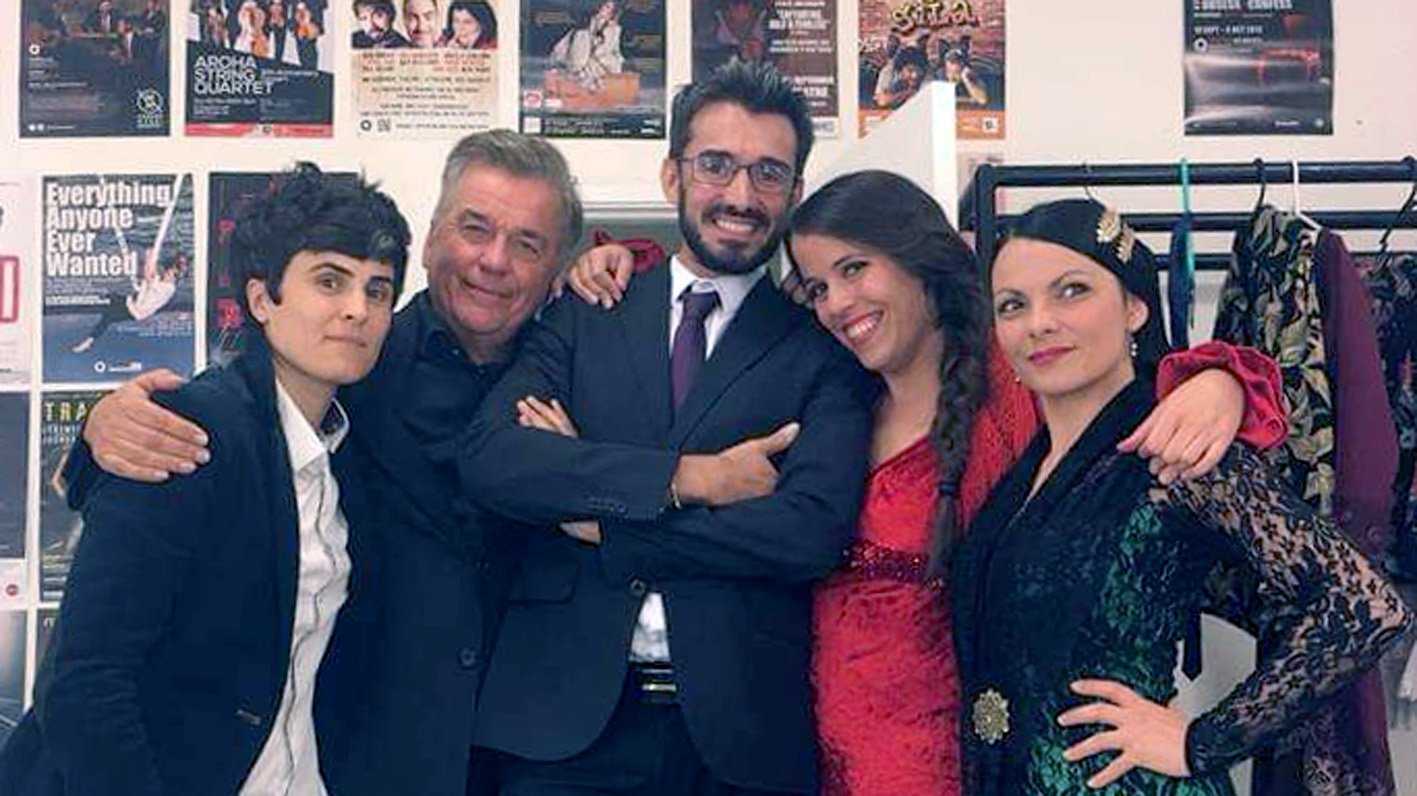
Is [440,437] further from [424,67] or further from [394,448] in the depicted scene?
[424,67]

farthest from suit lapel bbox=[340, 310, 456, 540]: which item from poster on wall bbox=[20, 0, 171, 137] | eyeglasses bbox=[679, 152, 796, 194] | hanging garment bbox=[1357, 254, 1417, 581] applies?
hanging garment bbox=[1357, 254, 1417, 581]

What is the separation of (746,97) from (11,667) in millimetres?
2097

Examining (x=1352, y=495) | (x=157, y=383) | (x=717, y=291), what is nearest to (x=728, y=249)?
(x=717, y=291)

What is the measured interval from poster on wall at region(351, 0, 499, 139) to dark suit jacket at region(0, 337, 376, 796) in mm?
1390

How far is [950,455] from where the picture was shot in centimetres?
182

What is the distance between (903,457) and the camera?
188 cm

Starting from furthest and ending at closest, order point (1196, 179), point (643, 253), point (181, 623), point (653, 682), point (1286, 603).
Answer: point (1196, 179), point (643, 253), point (653, 682), point (181, 623), point (1286, 603)

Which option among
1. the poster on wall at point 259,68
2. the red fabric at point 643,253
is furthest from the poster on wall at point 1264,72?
the poster on wall at point 259,68

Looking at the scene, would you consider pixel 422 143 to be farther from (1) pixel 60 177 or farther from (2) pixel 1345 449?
(2) pixel 1345 449

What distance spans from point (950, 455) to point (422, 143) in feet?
5.59

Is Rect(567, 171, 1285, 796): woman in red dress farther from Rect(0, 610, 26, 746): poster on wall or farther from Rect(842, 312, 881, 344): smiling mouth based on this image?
Rect(0, 610, 26, 746): poster on wall

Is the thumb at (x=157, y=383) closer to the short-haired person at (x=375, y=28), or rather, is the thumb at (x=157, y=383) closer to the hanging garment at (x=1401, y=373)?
the short-haired person at (x=375, y=28)

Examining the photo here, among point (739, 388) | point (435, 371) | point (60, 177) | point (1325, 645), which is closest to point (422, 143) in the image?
point (60, 177)

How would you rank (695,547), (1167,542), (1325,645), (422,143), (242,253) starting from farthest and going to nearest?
(422,143)
(242,253)
(695,547)
(1167,542)
(1325,645)
